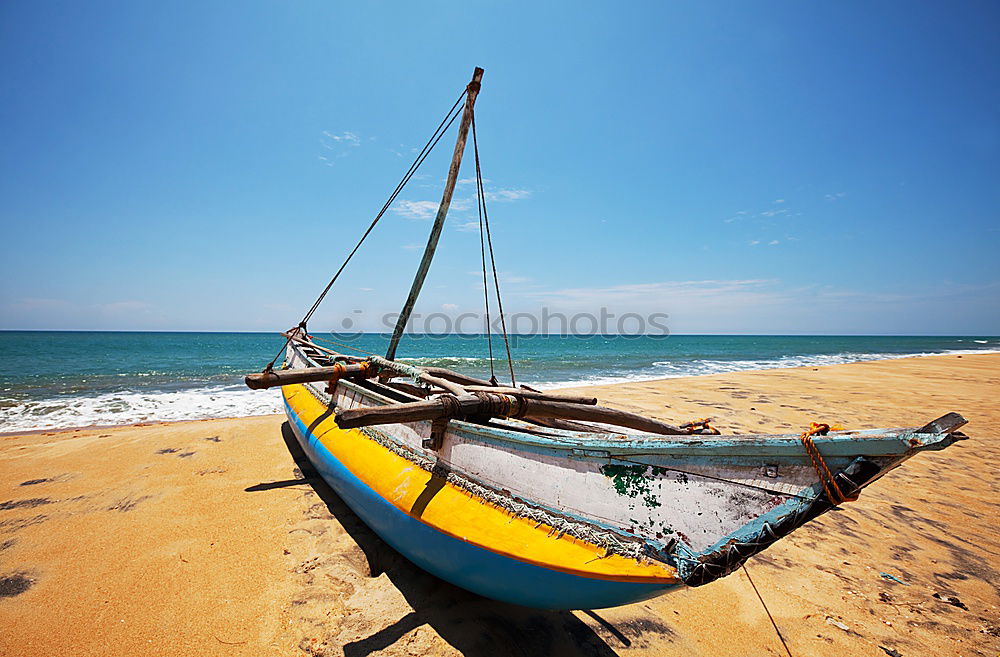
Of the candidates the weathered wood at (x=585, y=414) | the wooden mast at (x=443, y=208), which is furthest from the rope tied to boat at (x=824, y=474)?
the wooden mast at (x=443, y=208)

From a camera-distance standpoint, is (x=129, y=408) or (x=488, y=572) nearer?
(x=488, y=572)

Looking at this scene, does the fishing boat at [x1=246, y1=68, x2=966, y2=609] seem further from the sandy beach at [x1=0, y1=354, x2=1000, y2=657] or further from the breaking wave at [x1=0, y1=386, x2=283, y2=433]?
the breaking wave at [x1=0, y1=386, x2=283, y2=433]

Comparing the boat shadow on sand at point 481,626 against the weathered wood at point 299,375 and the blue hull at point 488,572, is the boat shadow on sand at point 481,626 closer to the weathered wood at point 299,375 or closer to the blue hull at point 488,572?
Answer: the blue hull at point 488,572

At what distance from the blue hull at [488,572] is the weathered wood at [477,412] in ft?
2.77

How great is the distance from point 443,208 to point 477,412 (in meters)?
4.47

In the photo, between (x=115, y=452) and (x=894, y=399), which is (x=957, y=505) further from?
→ (x=115, y=452)

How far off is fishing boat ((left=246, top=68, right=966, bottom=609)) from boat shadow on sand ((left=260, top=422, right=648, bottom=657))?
39cm

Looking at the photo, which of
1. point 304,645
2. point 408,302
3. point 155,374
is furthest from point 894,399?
point 155,374

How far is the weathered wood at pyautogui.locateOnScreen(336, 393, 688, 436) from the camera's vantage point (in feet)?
9.75

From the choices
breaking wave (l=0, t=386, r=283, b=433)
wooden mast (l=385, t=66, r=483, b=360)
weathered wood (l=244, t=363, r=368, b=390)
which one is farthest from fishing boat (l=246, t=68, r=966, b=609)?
breaking wave (l=0, t=386, r=283, b=433)

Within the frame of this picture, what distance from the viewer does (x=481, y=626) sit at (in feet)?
10.2

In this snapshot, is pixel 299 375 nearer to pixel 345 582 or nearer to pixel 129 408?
pixel 345 582

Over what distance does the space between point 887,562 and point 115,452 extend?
36.8ft

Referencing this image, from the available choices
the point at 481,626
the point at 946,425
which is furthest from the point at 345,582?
the point at 946,425
